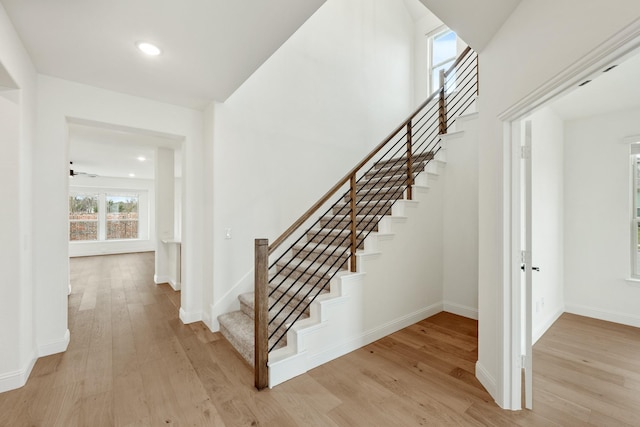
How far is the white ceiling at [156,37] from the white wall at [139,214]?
6565 millimetres

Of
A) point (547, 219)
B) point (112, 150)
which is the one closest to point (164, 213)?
point (112, 150)

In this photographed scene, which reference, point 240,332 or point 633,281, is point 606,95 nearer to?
point 633,281

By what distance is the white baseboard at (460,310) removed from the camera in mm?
3482

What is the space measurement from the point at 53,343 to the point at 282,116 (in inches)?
132

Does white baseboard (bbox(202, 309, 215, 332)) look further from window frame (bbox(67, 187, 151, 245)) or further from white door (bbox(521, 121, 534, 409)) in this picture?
window frame (bbox(67, 187, 151, 245))

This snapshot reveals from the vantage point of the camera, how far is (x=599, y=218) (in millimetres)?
3521

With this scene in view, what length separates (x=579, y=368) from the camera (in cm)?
237

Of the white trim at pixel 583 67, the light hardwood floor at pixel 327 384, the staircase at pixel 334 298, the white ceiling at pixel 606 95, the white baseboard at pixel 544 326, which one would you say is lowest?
the light hardwood floor at pixel 327 384

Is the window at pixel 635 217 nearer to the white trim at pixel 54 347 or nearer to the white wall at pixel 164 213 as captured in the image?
the white trim at pixel 54 347

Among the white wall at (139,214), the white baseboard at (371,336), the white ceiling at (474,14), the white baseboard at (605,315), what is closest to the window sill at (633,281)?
the white baseboard at (605,315)

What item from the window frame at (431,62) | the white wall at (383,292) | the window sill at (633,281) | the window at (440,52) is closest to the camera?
the white wall at (383,292)

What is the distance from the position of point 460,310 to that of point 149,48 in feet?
14.2

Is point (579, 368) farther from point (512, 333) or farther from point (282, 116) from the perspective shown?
point (282, 116)

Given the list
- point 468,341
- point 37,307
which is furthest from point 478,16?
point 37,307
